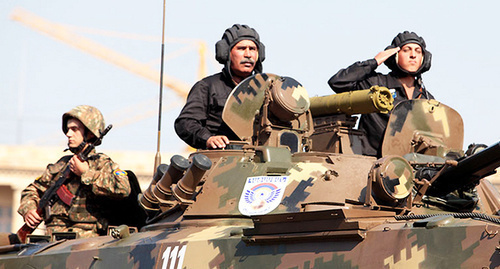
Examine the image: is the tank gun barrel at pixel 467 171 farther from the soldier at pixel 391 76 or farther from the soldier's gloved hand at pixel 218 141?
the soldier at pixel 391 76

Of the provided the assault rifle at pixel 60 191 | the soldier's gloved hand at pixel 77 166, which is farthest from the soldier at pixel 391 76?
the soldier's gloved hand at pixel 77 166

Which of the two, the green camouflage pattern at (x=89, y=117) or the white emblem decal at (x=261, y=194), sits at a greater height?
the green camouflage pattern at (x=89, y=117)

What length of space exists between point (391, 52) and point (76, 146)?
180 inches

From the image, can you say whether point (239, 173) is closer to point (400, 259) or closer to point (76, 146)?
point (400, 259)

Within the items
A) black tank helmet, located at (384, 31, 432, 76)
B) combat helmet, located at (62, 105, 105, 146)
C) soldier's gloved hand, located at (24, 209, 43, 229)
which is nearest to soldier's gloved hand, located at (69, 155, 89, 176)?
combat helmet, located at (62, 105, 105, 146)

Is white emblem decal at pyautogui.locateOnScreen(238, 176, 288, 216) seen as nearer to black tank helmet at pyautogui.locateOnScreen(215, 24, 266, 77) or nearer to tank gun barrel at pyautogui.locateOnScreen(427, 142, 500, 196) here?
tank gun barrel at pyautogui.locateOnScreen(427, 142, 500, 196)

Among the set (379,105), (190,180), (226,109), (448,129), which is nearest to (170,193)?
(190,180)

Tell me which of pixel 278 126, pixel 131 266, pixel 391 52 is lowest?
pixel 131 266

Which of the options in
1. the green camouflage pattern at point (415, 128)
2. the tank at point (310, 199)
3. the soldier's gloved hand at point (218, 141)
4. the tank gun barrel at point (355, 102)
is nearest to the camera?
the tank at point (310, 199)

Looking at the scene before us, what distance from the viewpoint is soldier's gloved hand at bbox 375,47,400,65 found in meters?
13.3

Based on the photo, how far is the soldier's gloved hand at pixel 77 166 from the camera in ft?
42.9

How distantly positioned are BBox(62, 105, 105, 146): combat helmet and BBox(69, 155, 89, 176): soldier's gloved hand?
0.38 meters

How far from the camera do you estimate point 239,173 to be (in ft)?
34.6

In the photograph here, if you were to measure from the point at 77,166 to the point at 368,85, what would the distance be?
4.19 meters
